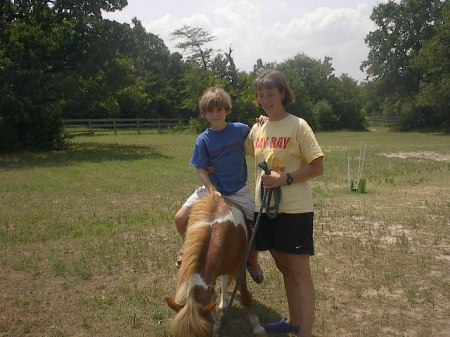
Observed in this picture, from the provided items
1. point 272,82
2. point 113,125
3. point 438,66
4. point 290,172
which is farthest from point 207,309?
point 438,66

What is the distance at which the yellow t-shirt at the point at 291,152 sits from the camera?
3.18m

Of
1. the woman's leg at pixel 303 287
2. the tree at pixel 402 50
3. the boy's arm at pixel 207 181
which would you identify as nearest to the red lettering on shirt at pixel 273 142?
the boy's arm at pixel 207 181

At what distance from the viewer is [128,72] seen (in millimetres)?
22203

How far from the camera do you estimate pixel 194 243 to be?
9.98 ft

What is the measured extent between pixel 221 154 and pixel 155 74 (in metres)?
51.6

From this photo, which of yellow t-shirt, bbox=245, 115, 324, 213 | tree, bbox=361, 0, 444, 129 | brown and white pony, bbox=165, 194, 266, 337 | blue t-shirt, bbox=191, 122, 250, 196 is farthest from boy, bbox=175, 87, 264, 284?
tree, bbox=361, 0, 444, 129

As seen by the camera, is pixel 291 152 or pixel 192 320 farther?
pixel 291 152

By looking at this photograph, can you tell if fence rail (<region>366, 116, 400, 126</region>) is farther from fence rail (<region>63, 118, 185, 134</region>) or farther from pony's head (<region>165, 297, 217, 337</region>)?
pony's head (<region>165, 297, 217, 337</region>)

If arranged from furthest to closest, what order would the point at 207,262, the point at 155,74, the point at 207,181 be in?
the point at 155,74
the point at 207,181
the point at 207,262

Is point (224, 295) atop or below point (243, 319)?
atop

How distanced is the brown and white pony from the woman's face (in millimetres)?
798

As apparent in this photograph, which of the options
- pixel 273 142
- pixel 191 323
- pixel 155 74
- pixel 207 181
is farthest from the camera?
pixel 155 74

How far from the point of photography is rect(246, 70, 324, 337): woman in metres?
3.19

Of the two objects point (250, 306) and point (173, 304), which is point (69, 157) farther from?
point (173, 304)
